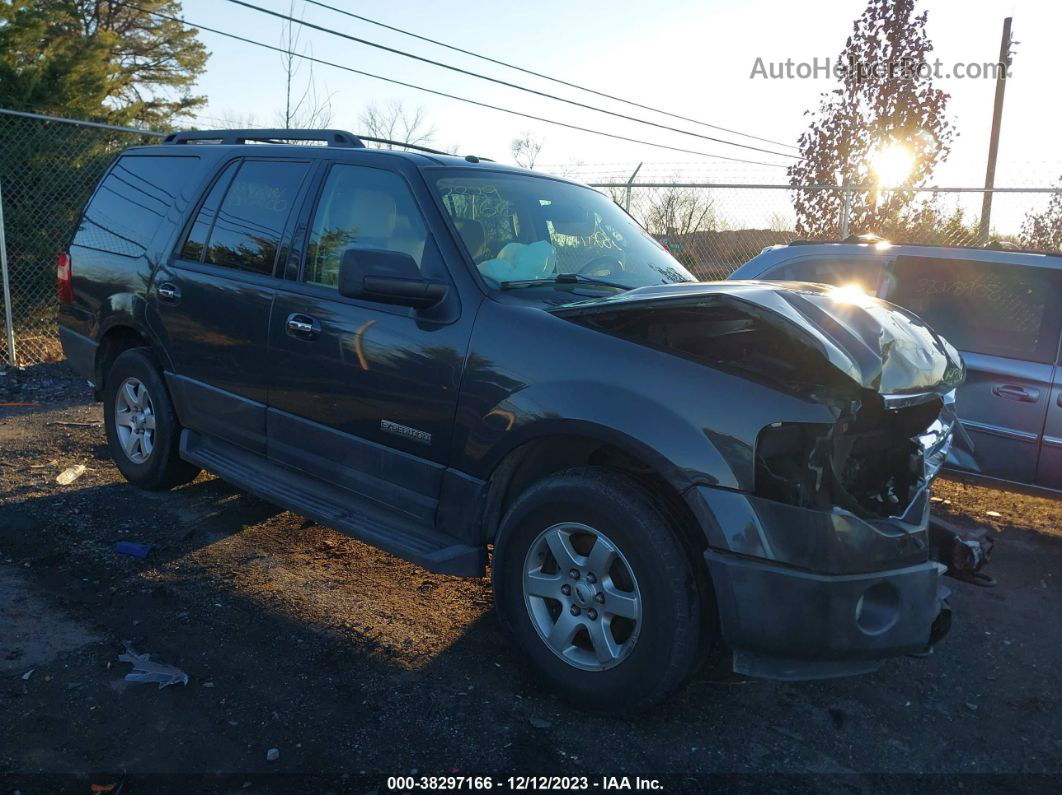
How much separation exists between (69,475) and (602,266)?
153 inches

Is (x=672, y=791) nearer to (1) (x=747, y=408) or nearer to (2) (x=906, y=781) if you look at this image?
(2) (x=906, y=781)

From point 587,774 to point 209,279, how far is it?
320 centimetres

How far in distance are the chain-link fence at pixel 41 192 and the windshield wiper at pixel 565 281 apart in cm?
811

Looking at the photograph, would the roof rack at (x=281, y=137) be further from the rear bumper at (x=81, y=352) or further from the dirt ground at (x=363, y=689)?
the dirt ground at (x=363, y=689)

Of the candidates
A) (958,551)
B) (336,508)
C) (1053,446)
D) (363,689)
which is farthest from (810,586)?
(1053,446)

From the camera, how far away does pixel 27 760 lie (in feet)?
8.66

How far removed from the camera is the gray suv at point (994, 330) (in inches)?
195

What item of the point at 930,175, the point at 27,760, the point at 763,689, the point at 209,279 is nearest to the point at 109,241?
the point at 209,279

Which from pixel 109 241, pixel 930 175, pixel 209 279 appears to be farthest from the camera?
pixel 930 175

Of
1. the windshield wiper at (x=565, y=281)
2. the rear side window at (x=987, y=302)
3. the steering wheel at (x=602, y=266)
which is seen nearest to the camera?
the windshield wiper at (x=565, y=281)

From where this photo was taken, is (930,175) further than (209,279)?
Yes

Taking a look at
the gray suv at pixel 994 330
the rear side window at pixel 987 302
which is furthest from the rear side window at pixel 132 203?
the rear side window at pixel 987 302

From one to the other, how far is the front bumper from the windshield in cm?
148

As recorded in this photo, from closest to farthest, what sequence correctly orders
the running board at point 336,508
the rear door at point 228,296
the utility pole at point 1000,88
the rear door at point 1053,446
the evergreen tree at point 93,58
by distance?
the running board at point 336,508
the rear door at point 228,296
the rear door at point 1053,446
the evergreen tree at point 93,58
the utility pole at point 1000,88
